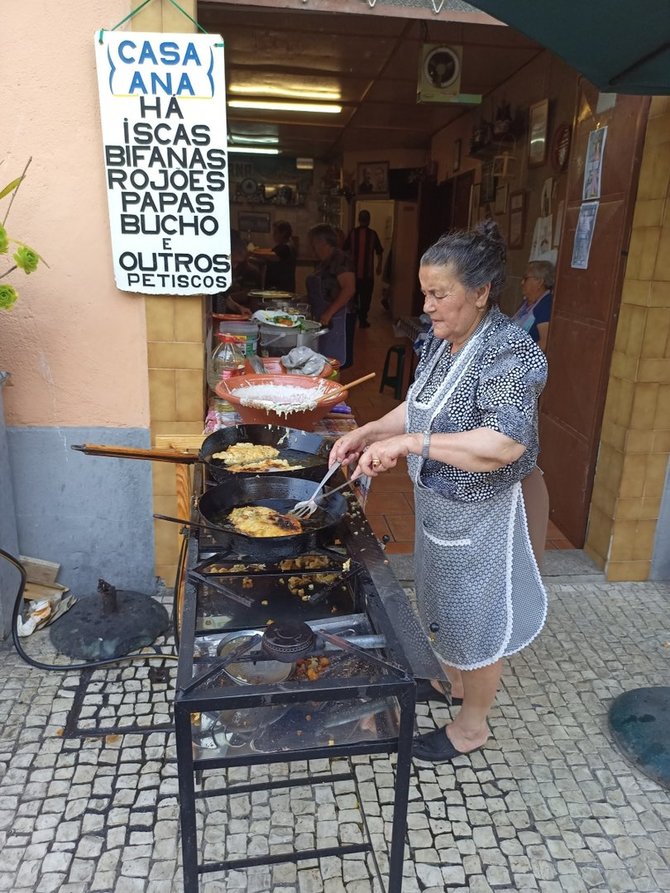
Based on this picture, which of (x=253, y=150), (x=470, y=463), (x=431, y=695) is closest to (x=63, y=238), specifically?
(x=470, y=463)

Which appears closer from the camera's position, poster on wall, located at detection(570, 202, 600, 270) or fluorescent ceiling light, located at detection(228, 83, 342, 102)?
poster on wall, located at detection(570, 202, 600, 270)

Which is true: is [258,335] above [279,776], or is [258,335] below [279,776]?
above

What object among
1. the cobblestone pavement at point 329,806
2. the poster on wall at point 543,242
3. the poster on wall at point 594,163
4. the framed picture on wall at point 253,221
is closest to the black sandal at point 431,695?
the cobblestone pavement at point 329,806

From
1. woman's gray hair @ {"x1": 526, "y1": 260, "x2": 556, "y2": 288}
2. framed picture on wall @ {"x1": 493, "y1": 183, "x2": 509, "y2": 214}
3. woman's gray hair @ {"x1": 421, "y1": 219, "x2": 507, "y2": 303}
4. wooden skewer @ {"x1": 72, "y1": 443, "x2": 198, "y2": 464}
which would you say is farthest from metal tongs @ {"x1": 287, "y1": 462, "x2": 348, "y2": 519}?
framed picture on wall @ {"x1": 493, "y1": 183, "x2": 509, "y2": 214}

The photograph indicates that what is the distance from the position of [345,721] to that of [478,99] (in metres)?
5.16

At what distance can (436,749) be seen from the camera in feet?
8.64

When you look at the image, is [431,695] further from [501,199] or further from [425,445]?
[501,199]

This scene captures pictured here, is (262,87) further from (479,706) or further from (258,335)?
(479,706)

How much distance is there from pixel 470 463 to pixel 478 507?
328 mm

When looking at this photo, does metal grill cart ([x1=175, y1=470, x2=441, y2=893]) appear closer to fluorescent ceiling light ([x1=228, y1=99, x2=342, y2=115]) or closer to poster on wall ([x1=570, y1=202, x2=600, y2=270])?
poster on wall ([x1=570, y1=202, x2=600, y2=270])

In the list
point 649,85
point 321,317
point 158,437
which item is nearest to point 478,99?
point 321,317

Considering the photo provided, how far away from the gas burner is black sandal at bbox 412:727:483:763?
1.36 meters

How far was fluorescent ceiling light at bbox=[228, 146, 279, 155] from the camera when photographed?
12969 mm

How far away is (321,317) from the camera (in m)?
6.24
